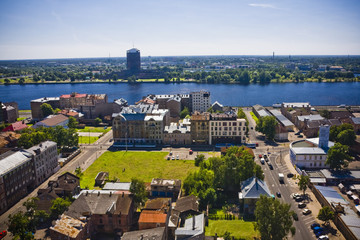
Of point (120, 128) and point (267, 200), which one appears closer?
point (267, 200)

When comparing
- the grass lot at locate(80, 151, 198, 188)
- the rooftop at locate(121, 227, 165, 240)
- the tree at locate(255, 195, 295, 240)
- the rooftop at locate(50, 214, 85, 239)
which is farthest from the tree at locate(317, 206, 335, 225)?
the rooftop at locate(50, 214, 85, 239)

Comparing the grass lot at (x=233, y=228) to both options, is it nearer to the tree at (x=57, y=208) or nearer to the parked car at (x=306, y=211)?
the parked car at (x=306, y=211)

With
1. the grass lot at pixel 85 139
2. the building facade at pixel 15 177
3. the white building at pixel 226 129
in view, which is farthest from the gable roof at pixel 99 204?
the grass lot at pixel 85 139

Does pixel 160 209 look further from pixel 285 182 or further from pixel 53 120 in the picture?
pixel 53 120

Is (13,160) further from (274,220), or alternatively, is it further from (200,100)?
(200,100)

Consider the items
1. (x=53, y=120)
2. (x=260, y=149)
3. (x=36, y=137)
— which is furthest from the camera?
(x=53, y=120)

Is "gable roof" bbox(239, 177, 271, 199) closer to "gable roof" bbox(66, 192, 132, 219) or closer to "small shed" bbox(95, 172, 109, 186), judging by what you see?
"gable roof" bbox(66, 192, 132, 219)

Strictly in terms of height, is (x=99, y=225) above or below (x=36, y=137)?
below

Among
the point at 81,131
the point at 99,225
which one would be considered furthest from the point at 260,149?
the point at 81,131
